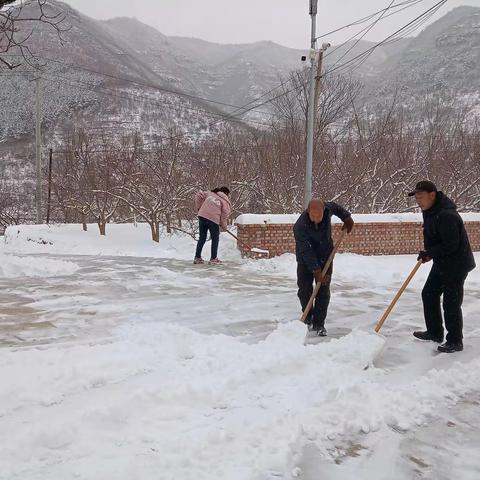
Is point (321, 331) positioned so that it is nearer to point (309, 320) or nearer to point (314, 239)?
point (309, 320)

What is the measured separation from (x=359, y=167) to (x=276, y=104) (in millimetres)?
8547

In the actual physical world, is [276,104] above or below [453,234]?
above

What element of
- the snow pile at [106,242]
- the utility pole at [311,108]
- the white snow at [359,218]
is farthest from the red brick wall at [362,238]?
the utility pole at [311,108]

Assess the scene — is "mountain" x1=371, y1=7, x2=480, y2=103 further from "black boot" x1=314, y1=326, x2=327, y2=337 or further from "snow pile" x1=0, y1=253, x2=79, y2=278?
"black boot" x1=314, y1=326, x2=327, y2=337

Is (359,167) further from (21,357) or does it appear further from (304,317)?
(21,357)

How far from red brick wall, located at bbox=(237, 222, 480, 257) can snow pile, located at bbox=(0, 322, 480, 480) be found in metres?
5.51

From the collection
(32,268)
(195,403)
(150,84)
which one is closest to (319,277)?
(195,403)

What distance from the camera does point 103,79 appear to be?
78438 millimetres

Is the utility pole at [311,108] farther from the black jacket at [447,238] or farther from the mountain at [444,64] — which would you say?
the mountain at [444,64]

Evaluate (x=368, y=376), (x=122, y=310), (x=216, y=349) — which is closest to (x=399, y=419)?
(x=368, y=376)

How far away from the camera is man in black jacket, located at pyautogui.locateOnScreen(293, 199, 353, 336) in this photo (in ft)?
16.3

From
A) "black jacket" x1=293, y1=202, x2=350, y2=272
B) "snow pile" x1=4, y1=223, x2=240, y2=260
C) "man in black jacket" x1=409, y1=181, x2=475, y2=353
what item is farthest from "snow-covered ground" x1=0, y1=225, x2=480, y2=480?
"snow pile" x1=4, y1=223, x2=240, y2=260

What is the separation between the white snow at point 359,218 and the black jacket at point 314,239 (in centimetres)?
486

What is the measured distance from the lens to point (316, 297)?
17.0 ft
